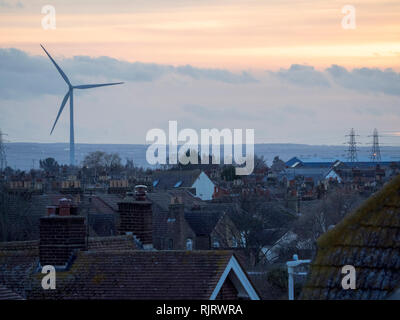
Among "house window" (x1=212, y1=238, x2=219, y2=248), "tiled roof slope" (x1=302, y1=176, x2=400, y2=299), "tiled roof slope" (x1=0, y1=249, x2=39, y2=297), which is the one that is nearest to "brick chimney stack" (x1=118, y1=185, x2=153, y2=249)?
"tiled roof slope" (x1=0, y1=249, x2=39, y2=297)

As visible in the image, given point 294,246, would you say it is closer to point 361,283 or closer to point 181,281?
point 181,281

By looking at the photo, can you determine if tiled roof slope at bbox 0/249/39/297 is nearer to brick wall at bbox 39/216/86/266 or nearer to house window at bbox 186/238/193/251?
brick wall at bbox 39/216/86/266

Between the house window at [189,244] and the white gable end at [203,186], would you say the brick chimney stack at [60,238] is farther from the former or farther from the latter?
the white gable end at [203,186]

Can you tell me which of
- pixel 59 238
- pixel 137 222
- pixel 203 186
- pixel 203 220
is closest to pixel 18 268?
pixel 59 238

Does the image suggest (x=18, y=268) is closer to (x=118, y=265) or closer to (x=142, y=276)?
(x=118, y=265)
